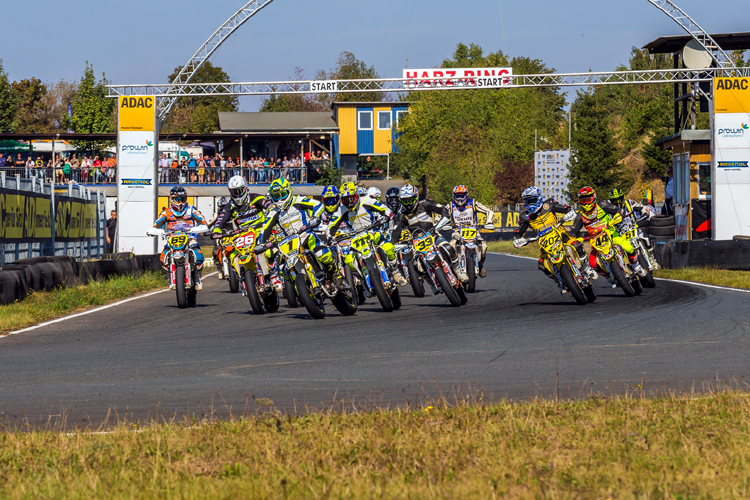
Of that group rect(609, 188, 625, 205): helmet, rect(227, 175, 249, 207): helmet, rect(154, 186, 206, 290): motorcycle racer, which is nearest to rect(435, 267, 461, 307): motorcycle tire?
rect(227, 175, 249, 207): helmet

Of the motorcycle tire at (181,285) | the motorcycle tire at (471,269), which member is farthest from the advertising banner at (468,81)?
the motorcycle tire at (181,285)

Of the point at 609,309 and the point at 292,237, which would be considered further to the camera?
the point at 609,309

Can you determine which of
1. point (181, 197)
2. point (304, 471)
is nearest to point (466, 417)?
point (304, 471)

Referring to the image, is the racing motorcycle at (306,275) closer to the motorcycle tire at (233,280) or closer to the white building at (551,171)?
the motorcycle tire at (233,280)

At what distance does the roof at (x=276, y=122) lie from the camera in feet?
208

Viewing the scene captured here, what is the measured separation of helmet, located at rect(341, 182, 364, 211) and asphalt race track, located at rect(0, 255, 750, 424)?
5.14 feet

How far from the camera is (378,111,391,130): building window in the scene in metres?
73.4

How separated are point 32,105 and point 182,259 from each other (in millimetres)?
74581

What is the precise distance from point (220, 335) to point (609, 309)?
18.2ft

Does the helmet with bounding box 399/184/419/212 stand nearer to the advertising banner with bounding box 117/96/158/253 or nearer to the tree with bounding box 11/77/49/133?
the advertising banner with bounding box 117/96/158/253

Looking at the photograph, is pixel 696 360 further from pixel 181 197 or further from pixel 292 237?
pixel 181 197

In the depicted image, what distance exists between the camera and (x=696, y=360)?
27.6 ft

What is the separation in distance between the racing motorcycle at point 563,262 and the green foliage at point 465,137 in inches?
2233

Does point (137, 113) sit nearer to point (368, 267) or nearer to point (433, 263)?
point (433, 263)
